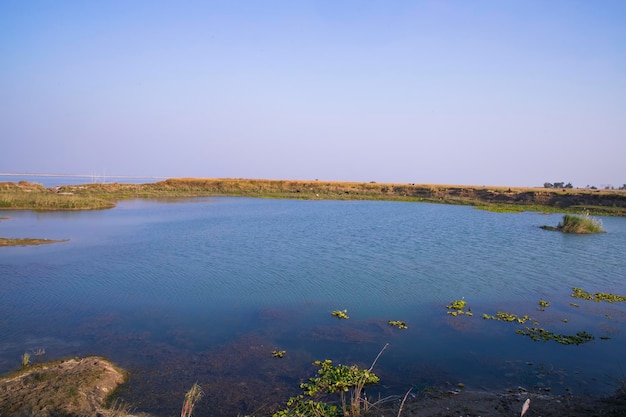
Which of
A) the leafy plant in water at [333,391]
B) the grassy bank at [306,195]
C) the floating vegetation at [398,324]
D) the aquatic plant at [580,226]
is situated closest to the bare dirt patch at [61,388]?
the leafy plant in water at [333,391]

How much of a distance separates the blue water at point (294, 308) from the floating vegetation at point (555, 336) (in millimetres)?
224

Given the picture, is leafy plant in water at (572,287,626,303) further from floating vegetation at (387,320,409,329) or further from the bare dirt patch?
the bare dirt patch

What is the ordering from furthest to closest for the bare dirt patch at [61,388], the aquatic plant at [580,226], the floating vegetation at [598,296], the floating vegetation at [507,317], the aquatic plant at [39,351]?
the aquatic plant at [580,226]
the floating vegetation at [598,296]
the floating vegetation at [507,317]
the aquatic plant at [39,351]
the bare dirt patch at [61,388]

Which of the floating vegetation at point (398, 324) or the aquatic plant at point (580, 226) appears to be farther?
the aquatic plant at point (580, 226)

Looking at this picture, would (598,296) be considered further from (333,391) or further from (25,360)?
(25,360)

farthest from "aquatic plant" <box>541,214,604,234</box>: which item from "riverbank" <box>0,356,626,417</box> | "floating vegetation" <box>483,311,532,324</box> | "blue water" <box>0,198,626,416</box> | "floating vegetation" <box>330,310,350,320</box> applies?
"riverbank" <box>0,356,626,417</box>

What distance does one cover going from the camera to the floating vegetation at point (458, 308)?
33.5 ft

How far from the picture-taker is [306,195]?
172ft

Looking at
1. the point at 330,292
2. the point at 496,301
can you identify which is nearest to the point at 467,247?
the point at 496,301

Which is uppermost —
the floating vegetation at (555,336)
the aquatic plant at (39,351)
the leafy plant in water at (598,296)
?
the leafy plant in water at (598,296)

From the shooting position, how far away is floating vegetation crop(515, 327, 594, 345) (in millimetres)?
8555

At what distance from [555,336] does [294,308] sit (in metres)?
5.58

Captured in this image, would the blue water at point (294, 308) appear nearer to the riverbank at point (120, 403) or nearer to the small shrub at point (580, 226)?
the riverbank at point (120, 403)

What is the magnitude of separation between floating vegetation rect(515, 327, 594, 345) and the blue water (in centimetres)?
22
